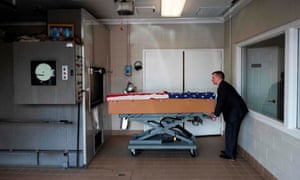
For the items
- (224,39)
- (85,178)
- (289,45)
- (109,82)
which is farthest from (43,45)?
(224,39)

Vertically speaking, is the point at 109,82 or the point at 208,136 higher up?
the point at 109,82

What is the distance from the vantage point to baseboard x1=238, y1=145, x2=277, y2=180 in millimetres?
3843

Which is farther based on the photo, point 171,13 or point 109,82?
point 109,82

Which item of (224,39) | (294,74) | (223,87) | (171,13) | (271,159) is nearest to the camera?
(294,74)

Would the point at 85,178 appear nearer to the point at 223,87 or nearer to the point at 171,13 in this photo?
the point at 223,87

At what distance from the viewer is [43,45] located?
4.18 meters

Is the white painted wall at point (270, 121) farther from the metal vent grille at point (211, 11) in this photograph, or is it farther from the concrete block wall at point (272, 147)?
the metal vent grille at point (211, 11)

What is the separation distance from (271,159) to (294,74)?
1.22 metres

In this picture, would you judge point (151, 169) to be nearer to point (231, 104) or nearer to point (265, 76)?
point (231, 104)

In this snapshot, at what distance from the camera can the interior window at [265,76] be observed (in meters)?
3.75

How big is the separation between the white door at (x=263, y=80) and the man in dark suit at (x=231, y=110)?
27 centimetres

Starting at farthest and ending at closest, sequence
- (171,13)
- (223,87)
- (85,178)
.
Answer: (171,13) → (223,87) → (85,178)

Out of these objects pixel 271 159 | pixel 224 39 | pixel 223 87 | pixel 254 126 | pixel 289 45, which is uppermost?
pixel 224 39

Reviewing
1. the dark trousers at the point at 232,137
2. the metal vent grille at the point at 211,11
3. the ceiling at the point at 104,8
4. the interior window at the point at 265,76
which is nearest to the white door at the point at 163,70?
the ceiling at the point at 104,8
